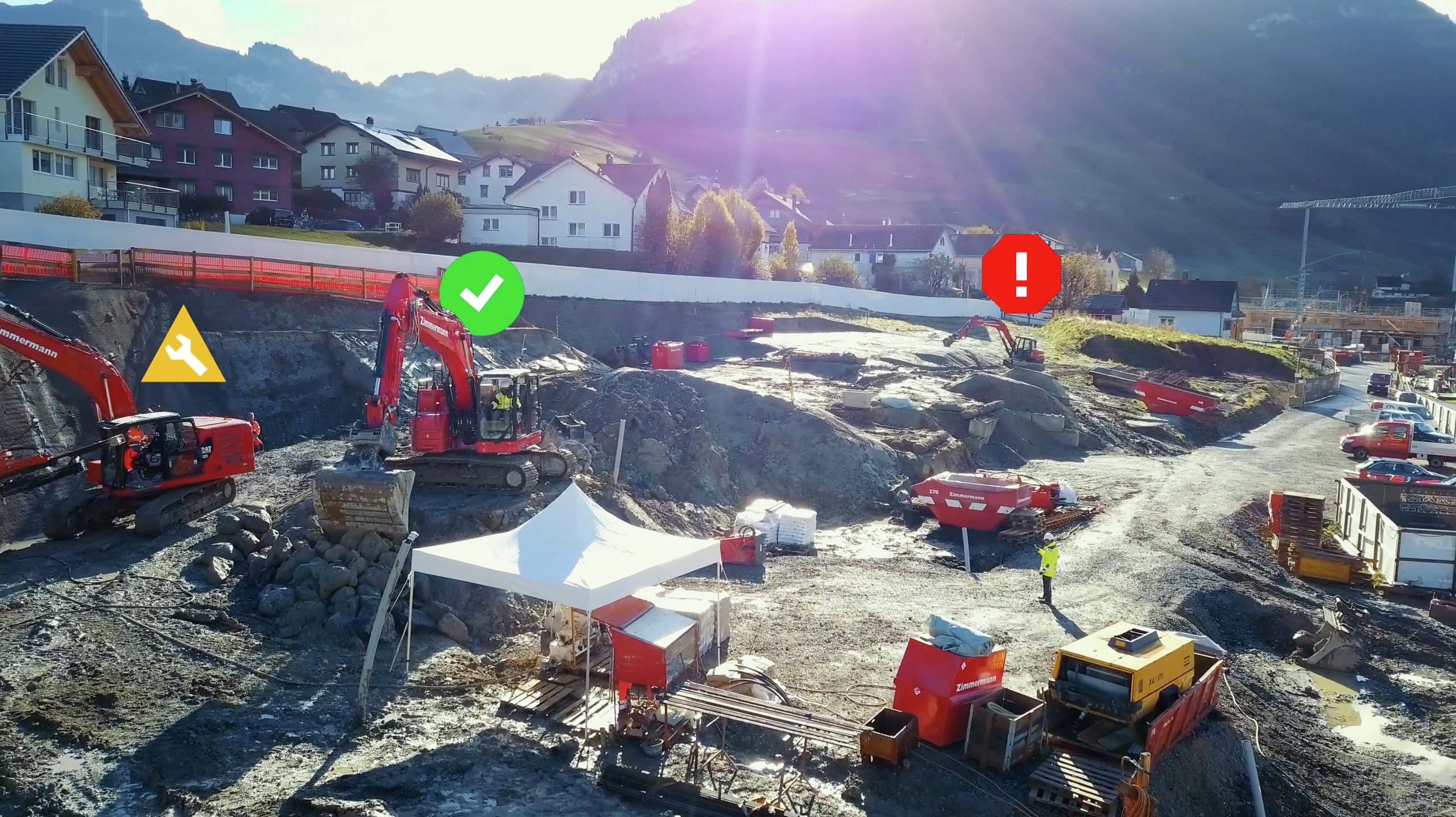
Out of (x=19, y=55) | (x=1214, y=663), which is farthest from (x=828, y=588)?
(x=19, y=55)

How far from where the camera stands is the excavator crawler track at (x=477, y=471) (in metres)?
18.9

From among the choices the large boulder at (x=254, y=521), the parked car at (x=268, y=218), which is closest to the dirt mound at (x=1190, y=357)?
the parked car at (x=268, y=218)

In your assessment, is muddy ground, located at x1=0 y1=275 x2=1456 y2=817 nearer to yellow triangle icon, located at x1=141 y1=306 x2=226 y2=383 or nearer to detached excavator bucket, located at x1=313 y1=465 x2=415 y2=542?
yellow triangle icon, located at x1=141 y1=306 x2=226 y2=383

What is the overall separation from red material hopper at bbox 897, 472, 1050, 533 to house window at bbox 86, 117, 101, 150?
34257mm

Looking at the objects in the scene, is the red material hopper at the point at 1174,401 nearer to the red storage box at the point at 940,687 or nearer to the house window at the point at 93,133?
the red storage box at the point at 940,687

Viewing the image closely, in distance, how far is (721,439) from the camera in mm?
27391

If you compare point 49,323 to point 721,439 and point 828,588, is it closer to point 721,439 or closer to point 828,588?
point 721,439

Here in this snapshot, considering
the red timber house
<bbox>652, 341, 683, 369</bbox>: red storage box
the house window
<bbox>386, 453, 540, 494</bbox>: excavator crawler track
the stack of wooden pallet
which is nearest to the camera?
<bbox>386, 453, 540, 494</bbox>: excavator crawler track

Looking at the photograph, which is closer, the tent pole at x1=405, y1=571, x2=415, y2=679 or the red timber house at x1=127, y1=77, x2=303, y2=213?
the tent pole at x1=405, y1=571, x2=415, y2=679

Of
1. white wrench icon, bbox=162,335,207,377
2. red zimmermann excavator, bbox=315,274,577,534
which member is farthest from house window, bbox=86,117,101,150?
red zimmermann excavator, bbox=315,274,577,534

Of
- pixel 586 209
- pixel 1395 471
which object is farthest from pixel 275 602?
pixel 586 209

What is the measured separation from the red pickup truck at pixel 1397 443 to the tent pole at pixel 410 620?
3242 cm

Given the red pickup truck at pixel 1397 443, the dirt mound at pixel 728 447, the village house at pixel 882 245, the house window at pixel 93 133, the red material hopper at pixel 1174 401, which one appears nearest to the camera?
the dirt mound at pixel 728 447

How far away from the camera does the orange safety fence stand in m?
24.2
